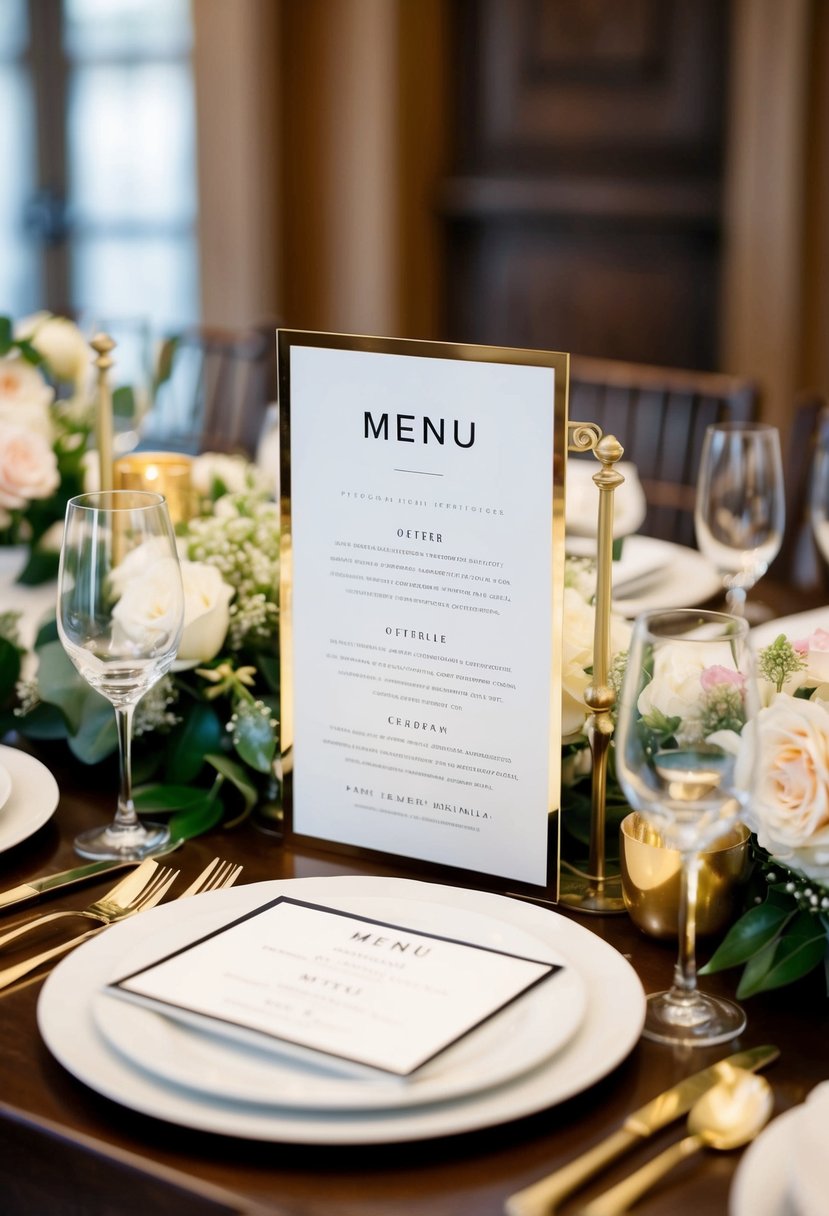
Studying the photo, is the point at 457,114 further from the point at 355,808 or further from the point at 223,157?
the point at 355,808

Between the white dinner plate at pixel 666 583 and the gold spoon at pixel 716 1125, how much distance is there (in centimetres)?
72

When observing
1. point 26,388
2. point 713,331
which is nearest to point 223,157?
point 713,331

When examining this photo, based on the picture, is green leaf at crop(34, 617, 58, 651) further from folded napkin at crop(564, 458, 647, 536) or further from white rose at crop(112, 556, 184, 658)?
folded napkin at crop(564, 458, 647, 536)

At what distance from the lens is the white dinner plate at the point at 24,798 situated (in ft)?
3.04

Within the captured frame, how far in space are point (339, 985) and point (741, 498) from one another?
0.85 metres

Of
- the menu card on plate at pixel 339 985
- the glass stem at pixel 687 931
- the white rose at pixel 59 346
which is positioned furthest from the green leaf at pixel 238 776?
the white rose at pixel 59 346

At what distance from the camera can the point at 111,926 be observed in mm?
811

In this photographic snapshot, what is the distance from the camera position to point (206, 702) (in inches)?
41.4

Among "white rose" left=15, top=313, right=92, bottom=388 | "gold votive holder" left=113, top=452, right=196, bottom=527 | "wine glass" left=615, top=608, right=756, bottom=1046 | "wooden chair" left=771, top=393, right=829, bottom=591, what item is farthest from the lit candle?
"wooden chair" left=771, top=393, right=829, bottom=591

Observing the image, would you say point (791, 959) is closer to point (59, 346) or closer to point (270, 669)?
point (270, 669)

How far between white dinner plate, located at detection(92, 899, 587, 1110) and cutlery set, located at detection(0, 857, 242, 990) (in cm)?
9

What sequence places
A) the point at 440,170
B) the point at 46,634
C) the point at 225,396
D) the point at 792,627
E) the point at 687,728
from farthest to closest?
1. the point at 440,170
2. the point at 225,396
3. the point at 792,627
4. the point at 46,634
5. the point at 687,728

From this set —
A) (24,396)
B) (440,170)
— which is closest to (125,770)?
(24,396)

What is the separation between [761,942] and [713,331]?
10.7 ft
